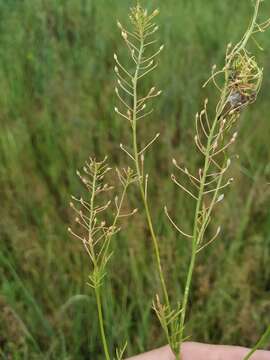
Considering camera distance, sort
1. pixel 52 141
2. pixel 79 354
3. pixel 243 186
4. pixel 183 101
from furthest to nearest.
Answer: pixel 183 101, pixel 52 141, pixel 243 186, pixel 79 354

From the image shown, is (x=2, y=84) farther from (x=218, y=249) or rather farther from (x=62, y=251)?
(x=218, y=249)

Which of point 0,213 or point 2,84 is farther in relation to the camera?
point 2,84

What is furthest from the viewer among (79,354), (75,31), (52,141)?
(75,31)

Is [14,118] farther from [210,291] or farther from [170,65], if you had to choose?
[210,291]

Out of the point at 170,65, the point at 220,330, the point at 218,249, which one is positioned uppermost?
the point at 170,65

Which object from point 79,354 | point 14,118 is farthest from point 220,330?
point 14,118

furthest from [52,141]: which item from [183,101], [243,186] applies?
[243,186]

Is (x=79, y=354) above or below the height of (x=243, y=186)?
below
